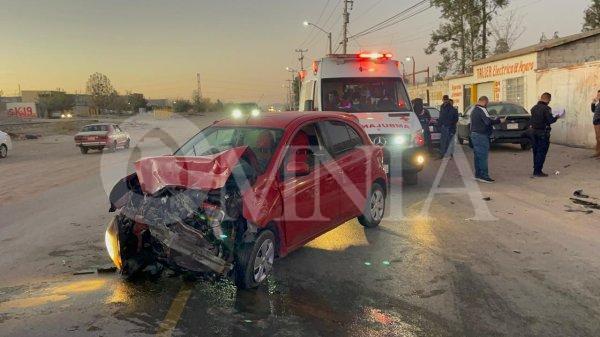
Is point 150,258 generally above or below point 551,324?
above

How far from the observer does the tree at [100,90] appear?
378ft

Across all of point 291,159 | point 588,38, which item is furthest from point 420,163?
Answer: point 588,38

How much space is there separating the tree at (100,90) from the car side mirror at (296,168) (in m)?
119

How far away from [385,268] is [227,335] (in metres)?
2.25

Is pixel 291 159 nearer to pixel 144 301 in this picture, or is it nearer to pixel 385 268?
pixel 385 268

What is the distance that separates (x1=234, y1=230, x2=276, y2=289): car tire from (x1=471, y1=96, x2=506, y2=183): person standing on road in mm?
7722

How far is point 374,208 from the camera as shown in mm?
7395

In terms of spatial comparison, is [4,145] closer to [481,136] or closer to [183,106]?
[481,136]

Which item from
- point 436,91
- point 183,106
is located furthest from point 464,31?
point 183,106

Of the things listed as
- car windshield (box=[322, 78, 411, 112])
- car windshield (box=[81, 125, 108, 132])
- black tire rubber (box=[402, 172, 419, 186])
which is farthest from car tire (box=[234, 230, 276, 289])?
car windshield (box=[81, 125, 108, 132])

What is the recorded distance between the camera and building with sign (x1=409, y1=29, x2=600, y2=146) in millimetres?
17047

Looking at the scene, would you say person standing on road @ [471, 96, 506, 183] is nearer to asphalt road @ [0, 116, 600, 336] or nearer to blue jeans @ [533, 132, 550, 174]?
blue jeans @ [533, 132, 550, 174]

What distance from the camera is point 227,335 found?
13.3ft

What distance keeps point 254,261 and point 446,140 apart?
39.4ft
